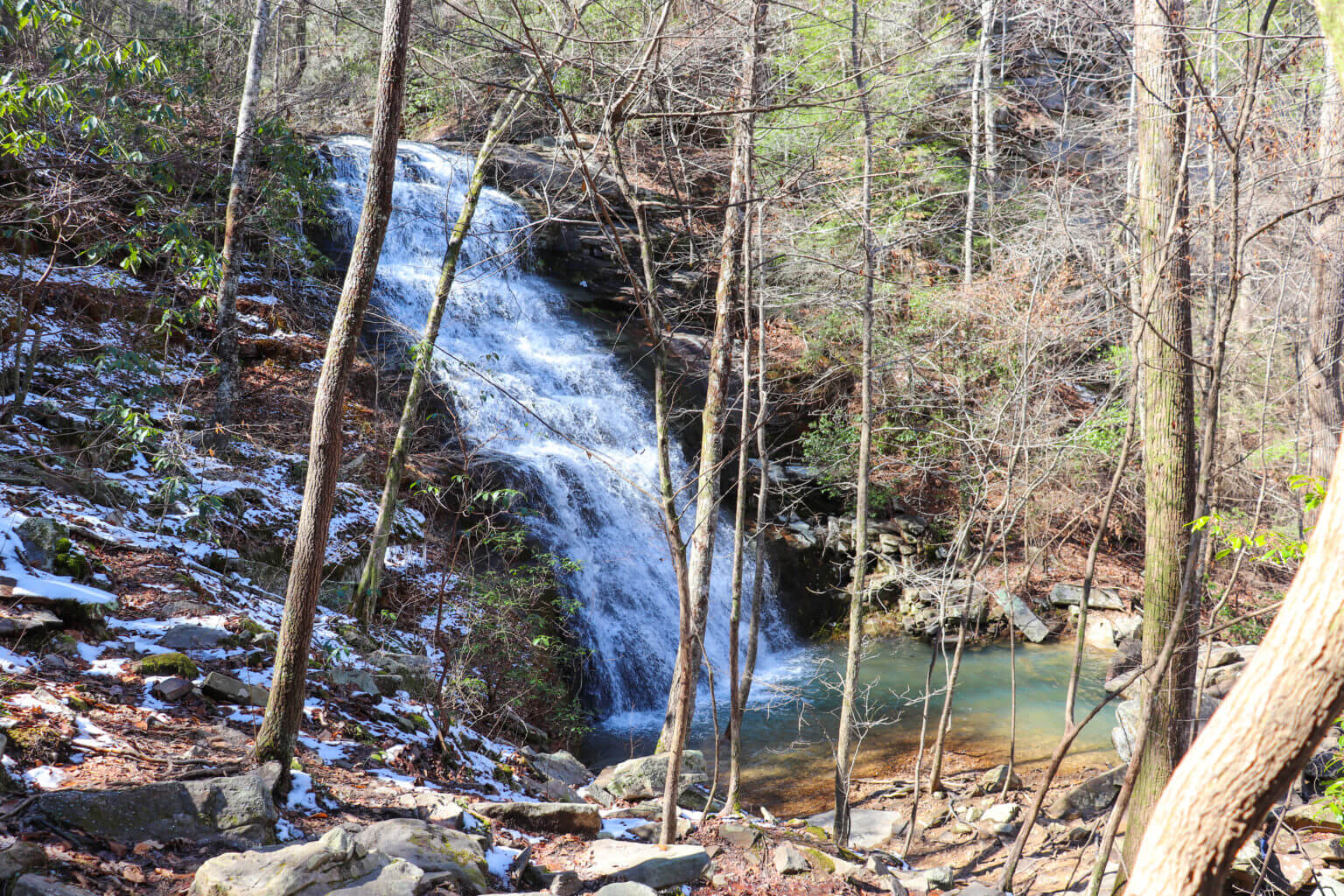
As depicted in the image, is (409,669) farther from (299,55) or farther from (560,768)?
(299,55)

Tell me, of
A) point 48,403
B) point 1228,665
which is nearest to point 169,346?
point 48,403

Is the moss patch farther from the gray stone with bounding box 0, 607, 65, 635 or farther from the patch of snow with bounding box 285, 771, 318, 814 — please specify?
the patch of snow with bounding box 285, 771, 318, 814

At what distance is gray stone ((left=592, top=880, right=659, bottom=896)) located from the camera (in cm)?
370

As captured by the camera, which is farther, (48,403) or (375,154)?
(48,403)

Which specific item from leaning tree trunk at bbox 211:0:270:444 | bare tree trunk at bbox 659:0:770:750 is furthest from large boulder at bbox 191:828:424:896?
leaning tree trunk at bbox 211:0:270:444

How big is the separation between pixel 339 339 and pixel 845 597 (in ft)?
37.2

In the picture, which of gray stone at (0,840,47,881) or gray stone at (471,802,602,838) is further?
gray stone at (471,802,602,838)

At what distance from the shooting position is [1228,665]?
922 centimetres

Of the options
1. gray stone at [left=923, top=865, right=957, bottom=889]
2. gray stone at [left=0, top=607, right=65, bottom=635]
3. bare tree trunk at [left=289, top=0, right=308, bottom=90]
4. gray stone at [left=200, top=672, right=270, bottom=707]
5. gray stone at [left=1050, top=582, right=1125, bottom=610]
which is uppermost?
bare tree trunk at [left=289, top=0, right=308, bottom=90]

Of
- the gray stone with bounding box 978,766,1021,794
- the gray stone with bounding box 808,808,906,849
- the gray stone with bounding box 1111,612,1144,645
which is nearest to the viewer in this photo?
the gray stone with bounding box 808,808,906,849

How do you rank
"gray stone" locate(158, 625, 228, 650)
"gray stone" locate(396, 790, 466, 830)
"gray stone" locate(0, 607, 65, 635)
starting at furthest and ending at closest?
1. "gray stone" locate(158, 625, 228, 650)
2. "gray stone" locate(0, 607, 65, 635)
3. "gray stone" locate(396, 790, 466, 830)

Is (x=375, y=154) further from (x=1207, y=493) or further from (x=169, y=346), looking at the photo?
(x=169, y=346)

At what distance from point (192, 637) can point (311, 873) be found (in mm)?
3290

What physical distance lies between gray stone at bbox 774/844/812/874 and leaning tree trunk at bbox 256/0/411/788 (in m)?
3.01
